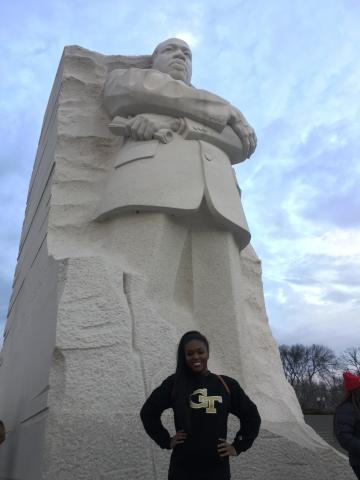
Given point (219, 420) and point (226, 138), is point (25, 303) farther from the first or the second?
point (219, 420)

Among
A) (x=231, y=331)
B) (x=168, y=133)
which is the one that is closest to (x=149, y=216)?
(x=168, y=133)

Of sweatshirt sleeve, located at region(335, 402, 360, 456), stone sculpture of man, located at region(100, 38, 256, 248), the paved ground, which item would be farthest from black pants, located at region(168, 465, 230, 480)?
the paved ground

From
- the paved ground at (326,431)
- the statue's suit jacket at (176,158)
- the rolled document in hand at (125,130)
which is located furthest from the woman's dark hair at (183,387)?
the paved ground at (326,431)

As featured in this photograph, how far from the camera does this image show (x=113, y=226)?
3.54 metres

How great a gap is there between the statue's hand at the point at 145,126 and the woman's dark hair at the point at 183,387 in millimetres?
2248

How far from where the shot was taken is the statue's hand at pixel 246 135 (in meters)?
4.06

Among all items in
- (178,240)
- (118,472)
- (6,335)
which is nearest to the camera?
(118,472)

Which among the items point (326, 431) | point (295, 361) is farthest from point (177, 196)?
point (295, 361)

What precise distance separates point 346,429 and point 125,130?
2.61 metres

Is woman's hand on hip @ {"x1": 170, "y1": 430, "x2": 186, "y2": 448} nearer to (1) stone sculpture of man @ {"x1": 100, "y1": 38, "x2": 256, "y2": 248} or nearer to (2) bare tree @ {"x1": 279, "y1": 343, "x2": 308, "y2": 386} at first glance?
(1) stone sculpture of man @ {"x1": 100, "y1": 38, "x2": 256, "y2": 248}

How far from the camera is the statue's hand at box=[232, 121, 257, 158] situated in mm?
4059

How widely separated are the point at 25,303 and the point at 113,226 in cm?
133

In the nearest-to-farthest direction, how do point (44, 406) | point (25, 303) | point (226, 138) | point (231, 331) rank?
point (44, 406) → point (231, 331) → point (226, 138) → point (25, 303)

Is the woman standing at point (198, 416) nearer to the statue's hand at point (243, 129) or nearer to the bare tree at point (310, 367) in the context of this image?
the statue's hand at point (243, 129)
